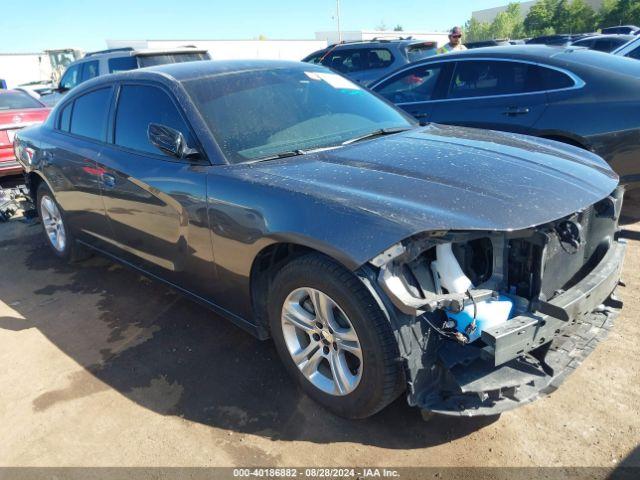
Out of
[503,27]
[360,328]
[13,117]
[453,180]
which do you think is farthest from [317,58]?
[503,27]

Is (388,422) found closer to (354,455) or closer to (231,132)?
(354,455)

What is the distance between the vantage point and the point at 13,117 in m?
7.55

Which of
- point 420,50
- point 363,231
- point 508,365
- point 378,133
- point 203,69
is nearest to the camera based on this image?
point 363,231

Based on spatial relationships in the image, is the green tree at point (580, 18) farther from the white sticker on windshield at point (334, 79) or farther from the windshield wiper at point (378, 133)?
the windshield wiper at point (378, 133)

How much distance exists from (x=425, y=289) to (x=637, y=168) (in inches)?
119

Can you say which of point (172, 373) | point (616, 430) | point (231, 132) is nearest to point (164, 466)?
point (172, 373)

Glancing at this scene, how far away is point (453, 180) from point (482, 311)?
64cm

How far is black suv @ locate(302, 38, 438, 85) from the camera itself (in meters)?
9.52

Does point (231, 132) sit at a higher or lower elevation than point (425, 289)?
higher

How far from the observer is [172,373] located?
3064 mm

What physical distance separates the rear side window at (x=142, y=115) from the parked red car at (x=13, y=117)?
451cm

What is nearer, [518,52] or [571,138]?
[571,138]

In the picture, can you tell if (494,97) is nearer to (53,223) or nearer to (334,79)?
(334,79)

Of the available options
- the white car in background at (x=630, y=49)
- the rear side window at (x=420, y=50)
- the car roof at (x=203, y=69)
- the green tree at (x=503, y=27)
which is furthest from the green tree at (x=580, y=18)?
the car roof at (x=203, y=69)
